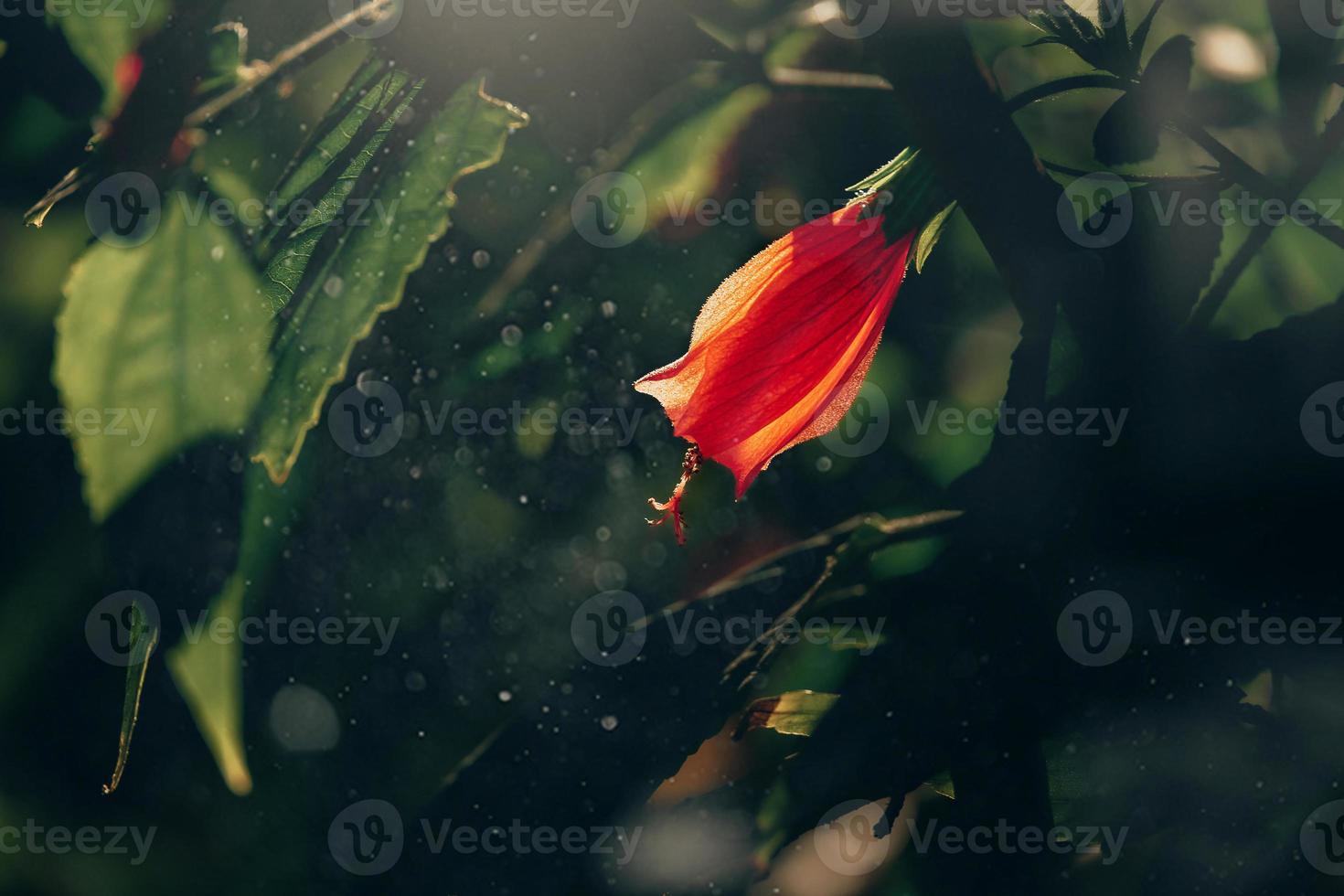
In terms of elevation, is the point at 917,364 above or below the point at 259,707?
above

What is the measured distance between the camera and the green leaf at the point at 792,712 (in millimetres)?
532

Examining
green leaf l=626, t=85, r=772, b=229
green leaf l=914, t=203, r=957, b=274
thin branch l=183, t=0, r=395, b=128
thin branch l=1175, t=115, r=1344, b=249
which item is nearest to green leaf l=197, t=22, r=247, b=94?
thin branch l=183, t=0, r=395, b=128

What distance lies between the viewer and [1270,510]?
Answer: 508mm

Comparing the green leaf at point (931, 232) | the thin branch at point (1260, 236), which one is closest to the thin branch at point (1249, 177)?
the thin branch at point (1260, 236)

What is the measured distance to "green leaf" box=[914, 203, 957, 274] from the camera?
1.34 ft

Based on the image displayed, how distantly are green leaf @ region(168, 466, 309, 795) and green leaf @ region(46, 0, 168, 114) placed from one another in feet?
0.75

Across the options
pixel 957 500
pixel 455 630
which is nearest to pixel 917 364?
pixel 957 500

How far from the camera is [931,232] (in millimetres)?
413

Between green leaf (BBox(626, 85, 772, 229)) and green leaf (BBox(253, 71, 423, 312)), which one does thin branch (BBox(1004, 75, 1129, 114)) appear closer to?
green leaf (BBox(626, 85, 772, 229))

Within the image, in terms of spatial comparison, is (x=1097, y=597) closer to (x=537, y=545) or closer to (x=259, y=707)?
(x=537, y=545)

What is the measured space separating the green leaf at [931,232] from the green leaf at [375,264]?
0.23 metres

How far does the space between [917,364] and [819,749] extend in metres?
0.22

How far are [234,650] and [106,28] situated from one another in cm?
37

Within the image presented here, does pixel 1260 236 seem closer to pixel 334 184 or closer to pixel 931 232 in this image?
A: pixel 931 232
